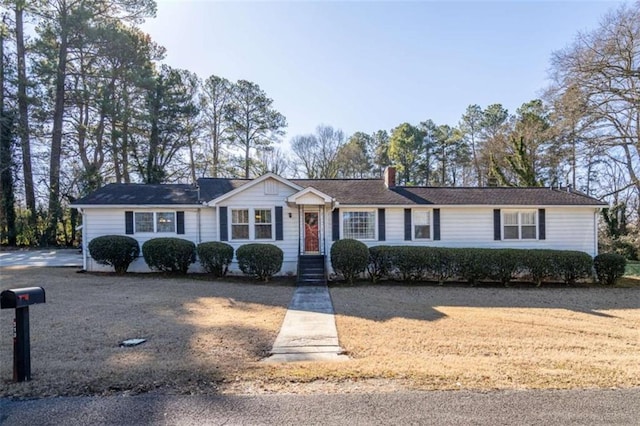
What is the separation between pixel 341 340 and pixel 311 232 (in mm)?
9042

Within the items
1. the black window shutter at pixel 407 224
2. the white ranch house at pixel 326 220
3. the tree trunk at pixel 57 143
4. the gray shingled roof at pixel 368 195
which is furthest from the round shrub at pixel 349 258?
the tree trunk at pixel 57 143

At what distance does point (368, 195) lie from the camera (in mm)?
15805

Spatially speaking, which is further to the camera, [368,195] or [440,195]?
[440,195]

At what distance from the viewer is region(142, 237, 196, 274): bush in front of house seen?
13688 millimetres

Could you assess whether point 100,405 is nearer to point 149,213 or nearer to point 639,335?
point 639,335

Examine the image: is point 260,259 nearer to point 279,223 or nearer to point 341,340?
point 279,223

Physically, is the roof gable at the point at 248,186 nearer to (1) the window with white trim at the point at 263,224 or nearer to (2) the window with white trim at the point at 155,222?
(1) the window with white trim at the point at 263,224

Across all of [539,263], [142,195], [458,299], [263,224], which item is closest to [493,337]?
[458,299]

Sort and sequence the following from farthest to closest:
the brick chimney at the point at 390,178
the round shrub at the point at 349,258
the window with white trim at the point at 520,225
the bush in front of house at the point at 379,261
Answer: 1. the brick chimney at the point at 390,178
2. the window with white trim at the point at 520,225
3. the bush in front of house at the point at 379,261
4. the round shrub at the point at 349,258

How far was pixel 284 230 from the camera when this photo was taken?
14.9m

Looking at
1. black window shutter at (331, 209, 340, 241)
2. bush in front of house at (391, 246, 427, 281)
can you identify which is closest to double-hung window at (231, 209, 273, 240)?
black window shutter at (331, 209, 340, 241)

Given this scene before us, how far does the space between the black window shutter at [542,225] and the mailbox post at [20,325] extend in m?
16.5

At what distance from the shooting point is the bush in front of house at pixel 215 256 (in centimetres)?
1357

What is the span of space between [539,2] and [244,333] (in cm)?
1386
